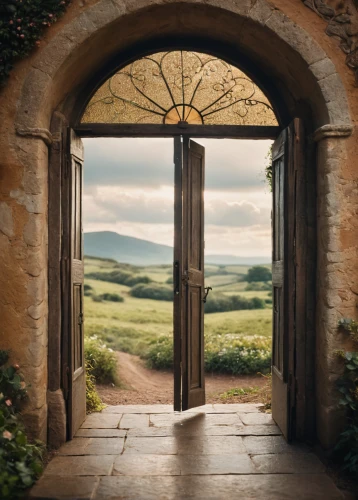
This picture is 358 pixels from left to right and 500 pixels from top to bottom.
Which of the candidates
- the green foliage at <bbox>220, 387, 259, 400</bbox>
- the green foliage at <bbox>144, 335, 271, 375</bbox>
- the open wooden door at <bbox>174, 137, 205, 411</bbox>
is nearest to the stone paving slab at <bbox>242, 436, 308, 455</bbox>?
the open wooden door at <bbox>174, 137, 205, 411</bbox>

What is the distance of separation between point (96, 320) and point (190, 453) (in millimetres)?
9771

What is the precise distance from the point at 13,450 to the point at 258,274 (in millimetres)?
12974

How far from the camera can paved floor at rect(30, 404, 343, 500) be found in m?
3.77

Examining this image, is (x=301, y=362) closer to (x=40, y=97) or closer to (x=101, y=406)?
(x=101, y=406)

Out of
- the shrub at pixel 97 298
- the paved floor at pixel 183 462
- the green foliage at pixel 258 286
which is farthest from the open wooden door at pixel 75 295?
the green foliage at pixel 258 286

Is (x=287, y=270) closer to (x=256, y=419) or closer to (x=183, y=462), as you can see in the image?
(x=256, y=419)

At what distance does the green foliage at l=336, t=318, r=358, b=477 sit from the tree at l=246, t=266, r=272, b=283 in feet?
38.2

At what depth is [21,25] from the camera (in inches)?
175

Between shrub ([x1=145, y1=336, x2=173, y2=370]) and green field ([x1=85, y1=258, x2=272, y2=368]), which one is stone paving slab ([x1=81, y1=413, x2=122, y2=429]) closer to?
shrub ([x1=145, y1=336, x2=173, y2=370])

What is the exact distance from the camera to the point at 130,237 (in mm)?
17547

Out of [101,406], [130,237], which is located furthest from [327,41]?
[130,237]

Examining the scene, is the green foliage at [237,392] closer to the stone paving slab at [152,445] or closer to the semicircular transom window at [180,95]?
the stone paving slab at [152,445]

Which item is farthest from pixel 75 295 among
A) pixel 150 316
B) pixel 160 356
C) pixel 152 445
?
pixel 150 316

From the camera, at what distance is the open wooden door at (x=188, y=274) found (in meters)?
5.52
